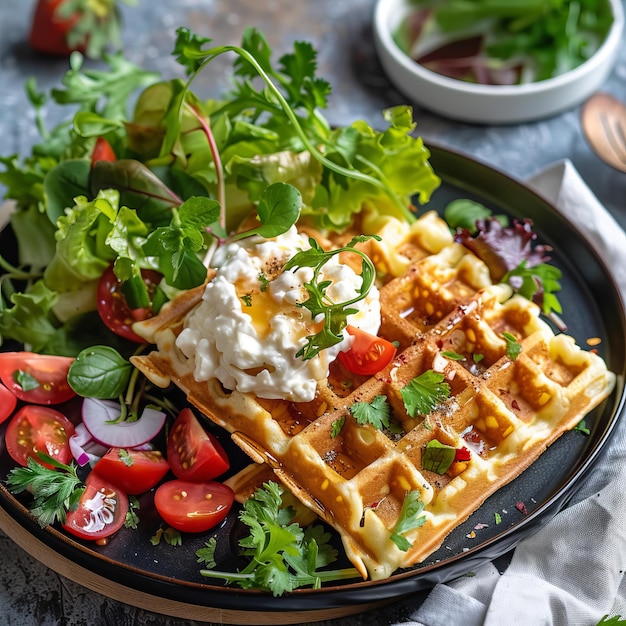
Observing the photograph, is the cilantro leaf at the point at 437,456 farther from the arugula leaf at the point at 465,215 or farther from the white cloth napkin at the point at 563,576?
the arugula leaf at the point at 465,215

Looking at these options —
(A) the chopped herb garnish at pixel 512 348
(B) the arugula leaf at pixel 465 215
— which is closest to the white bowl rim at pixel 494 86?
(B) the arugula leaf at pixel 465 215

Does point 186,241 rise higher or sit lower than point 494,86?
higher

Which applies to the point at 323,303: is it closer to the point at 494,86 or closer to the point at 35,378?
the point at 35,378

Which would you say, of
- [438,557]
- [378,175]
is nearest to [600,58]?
[378,175]

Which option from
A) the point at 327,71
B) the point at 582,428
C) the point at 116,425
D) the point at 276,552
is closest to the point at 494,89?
the point at 327,71

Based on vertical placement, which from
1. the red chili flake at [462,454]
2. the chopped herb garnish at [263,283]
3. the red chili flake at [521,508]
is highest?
the chopped herb garnish at [263,283]
